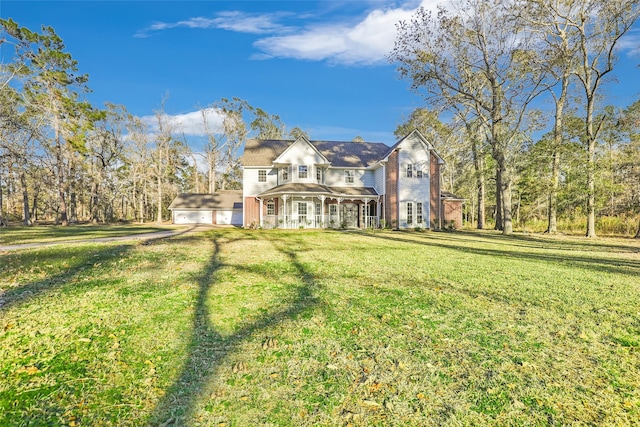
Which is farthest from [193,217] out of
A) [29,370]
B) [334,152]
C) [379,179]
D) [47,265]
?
[29,370]

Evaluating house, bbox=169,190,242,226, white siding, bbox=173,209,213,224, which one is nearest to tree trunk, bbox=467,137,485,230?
house, bbox=169,190,242,226

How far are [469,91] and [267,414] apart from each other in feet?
80.0

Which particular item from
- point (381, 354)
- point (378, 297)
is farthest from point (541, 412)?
point (378, 297)

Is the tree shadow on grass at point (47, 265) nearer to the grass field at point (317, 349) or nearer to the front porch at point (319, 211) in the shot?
the grass field at point (317, 349)

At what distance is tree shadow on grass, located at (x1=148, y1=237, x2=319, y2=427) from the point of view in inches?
106

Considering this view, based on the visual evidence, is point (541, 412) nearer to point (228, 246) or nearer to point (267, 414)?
point (267, 414)

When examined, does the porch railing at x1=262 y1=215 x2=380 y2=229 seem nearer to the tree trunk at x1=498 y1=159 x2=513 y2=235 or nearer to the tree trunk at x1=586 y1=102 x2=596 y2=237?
the tree trunk at x1=498 y1=159 x2=513 y2=235

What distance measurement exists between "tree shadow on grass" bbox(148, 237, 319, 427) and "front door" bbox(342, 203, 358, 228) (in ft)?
63.2

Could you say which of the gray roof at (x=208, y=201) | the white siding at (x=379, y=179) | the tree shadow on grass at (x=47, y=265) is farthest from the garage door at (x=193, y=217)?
the tree shadow on grass at (x=47, y=265)

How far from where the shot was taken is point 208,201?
1524 inches

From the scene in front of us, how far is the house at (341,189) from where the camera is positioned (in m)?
24.1

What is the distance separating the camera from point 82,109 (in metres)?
33.0

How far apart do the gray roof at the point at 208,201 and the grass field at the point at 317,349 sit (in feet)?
102

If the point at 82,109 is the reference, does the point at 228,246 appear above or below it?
below
